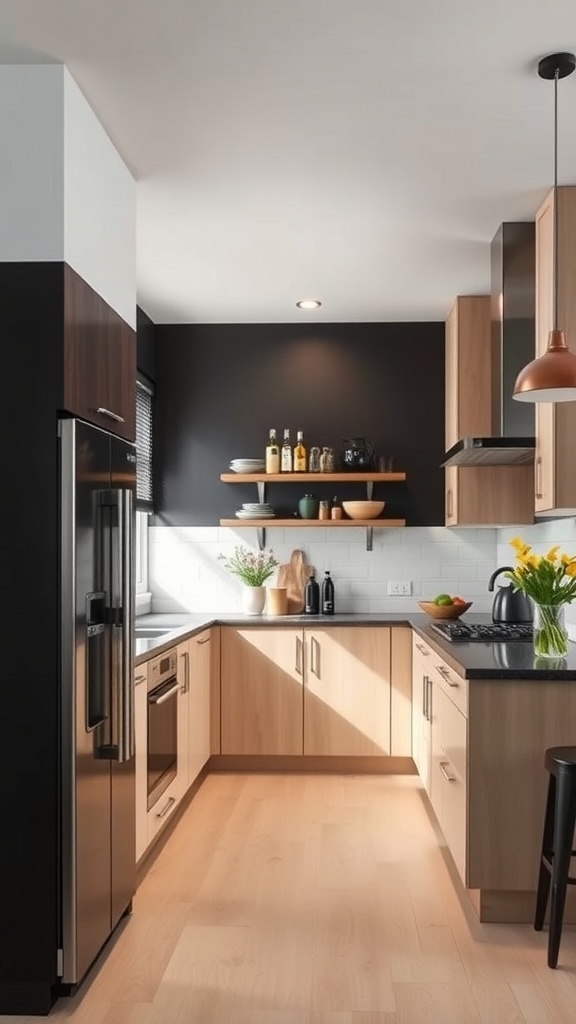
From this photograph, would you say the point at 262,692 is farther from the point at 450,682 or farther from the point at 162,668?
the point at 450,682

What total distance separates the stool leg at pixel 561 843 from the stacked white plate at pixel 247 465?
3343 mm

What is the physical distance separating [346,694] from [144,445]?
1.97m

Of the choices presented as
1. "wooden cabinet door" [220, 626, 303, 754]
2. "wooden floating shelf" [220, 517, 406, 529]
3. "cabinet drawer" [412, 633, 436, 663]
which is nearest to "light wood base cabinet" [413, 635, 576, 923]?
"cabinet drawer" [412, 633, 436, 663]

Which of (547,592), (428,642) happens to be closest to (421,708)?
(428,642)

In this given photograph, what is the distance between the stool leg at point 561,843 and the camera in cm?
294

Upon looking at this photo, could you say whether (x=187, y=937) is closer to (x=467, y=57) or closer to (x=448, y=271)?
(x=467, y=57)

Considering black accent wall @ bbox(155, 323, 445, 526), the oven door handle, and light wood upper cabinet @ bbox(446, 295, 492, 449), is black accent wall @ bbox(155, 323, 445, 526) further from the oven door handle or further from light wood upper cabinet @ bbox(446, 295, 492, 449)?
the oven door handle

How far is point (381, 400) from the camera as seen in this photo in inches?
242

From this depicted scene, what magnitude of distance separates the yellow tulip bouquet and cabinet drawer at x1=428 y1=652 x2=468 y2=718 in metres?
0.33

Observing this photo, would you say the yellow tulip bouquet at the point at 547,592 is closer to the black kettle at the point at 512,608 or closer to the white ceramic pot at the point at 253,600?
the black kettle at the point at 512,608

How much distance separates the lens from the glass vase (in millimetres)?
3537

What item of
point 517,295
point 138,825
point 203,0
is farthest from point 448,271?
point 138,825

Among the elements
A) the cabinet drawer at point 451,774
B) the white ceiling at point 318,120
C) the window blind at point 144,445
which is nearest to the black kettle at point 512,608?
the cabinet drawer at point 451,774

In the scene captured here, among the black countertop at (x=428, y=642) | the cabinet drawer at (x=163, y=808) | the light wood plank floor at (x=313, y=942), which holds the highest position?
the black countertop at (x=428, y=642)
